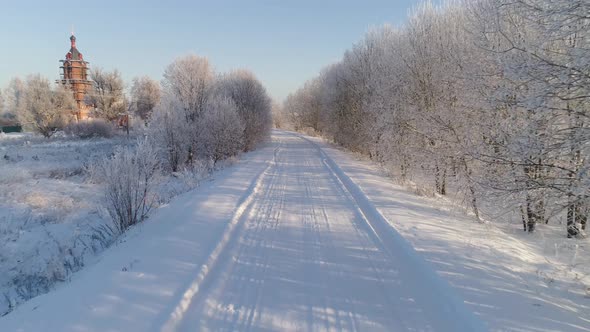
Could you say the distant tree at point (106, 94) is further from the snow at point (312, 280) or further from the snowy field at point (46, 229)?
the snow at point (312, 280)

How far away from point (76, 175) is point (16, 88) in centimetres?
6846

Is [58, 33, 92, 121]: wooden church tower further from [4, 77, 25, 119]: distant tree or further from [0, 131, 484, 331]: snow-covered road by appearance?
[0, 131, 484, 331]: snow-covered road

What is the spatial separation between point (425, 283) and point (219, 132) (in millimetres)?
20591

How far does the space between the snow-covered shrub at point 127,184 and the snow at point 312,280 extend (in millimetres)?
751

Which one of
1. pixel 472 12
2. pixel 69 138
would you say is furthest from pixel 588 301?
pixel 69 138

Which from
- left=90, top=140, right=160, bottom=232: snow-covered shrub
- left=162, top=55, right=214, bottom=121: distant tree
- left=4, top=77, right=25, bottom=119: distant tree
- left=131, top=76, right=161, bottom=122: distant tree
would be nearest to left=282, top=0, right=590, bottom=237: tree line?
left=90, top=140, right=160, bottom=232: snow-covered shrub

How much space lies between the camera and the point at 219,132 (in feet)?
78.0

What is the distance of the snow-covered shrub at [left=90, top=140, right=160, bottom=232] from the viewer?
8266 millimetres

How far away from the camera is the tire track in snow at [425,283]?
155 inches

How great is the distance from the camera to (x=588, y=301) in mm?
4707

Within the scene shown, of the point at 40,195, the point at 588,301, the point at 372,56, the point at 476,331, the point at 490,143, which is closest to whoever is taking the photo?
the point at 476,331

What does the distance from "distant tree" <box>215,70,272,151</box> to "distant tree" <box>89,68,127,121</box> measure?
24.2 metres

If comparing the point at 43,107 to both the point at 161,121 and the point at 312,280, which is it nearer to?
the point at 161,121

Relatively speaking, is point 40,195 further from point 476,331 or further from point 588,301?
point 588,301
